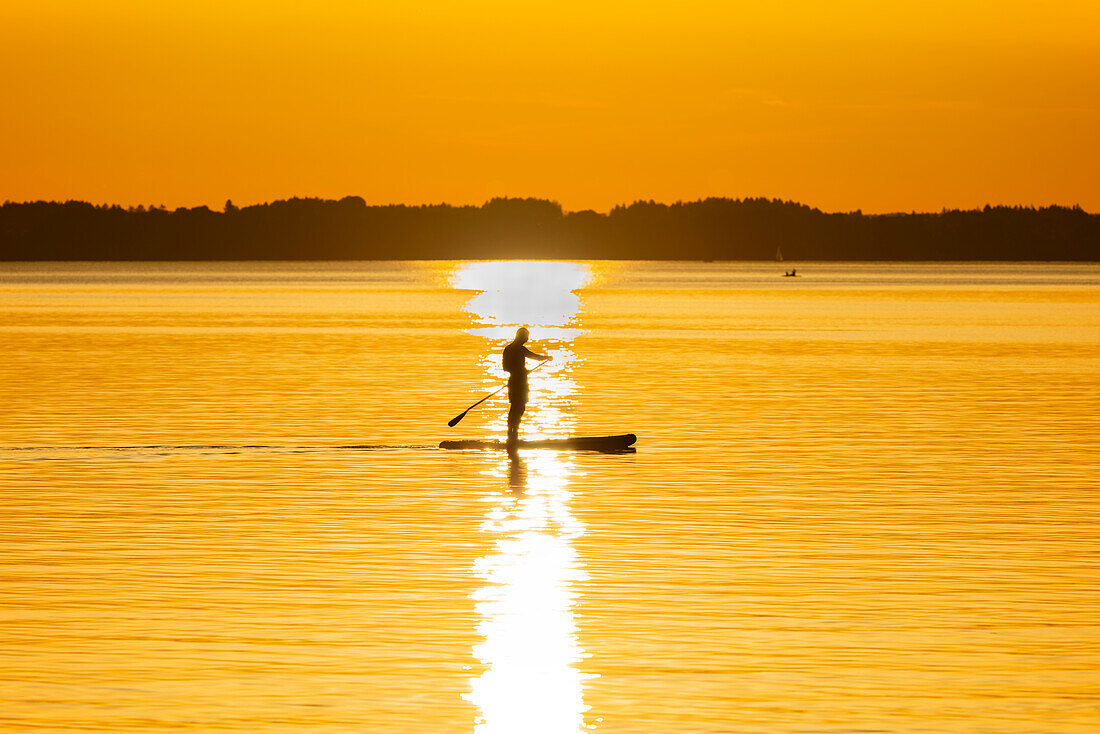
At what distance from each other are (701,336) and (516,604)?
7582 centimetres

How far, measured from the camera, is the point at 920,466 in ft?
103

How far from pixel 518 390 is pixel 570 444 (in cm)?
198

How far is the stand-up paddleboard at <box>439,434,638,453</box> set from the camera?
33.4 meters

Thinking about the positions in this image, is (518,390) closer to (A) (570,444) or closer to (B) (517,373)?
(B) (517,373)

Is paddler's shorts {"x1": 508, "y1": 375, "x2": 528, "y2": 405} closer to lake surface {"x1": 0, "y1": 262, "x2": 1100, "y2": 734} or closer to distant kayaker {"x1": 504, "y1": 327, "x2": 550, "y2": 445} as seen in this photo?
distant kayaker {"x1": 504, "y1": 327, "x2": 550, "y2": 445}

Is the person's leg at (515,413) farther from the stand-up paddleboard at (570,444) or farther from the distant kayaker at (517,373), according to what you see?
the stand-up paddleboard at (570,444)

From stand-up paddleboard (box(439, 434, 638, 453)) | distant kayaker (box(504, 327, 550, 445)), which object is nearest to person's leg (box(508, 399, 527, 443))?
distant kayaker (box(504, 327, 550, 445))

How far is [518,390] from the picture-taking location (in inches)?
1280

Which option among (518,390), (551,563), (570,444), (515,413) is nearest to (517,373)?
(518,390)

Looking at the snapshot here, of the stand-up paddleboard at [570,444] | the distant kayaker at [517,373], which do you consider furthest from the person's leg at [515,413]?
the stand-up paddleboard at [570,444]

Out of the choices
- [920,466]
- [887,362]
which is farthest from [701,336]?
[920,466]

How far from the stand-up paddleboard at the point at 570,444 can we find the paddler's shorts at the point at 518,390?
3.92 feet

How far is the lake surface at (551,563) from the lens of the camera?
46.5 feet

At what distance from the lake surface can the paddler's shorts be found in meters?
1.16
